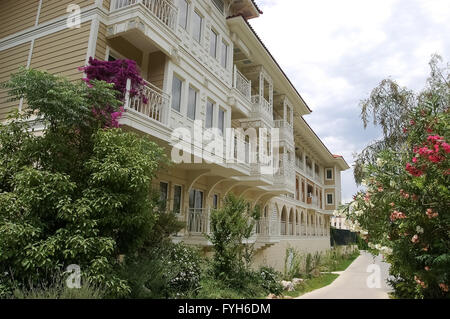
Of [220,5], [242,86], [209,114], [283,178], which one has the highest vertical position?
[220,5]

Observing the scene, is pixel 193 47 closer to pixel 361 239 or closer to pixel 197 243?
pixel 197 243

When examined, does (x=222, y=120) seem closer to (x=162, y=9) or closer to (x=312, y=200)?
(x=162, y=9)

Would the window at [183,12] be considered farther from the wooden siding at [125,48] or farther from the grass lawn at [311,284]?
the grass lawn at [311,284]

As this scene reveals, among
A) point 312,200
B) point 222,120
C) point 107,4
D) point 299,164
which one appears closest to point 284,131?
point 222,120

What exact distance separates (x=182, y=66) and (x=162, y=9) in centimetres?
180

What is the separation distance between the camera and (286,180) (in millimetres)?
17172

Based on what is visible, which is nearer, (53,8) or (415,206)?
(415,206)

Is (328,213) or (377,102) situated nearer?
(377,102)

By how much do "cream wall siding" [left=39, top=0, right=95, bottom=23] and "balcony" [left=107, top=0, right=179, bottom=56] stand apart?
1379 millimetres

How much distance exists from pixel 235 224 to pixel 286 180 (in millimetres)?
8271

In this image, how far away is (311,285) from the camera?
15078 mm

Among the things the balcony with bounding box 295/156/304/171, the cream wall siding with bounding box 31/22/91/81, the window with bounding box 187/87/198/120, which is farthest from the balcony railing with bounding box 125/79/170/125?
the balcony with bounding box 295/156/304/171

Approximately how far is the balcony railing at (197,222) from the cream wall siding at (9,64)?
21.8ft
